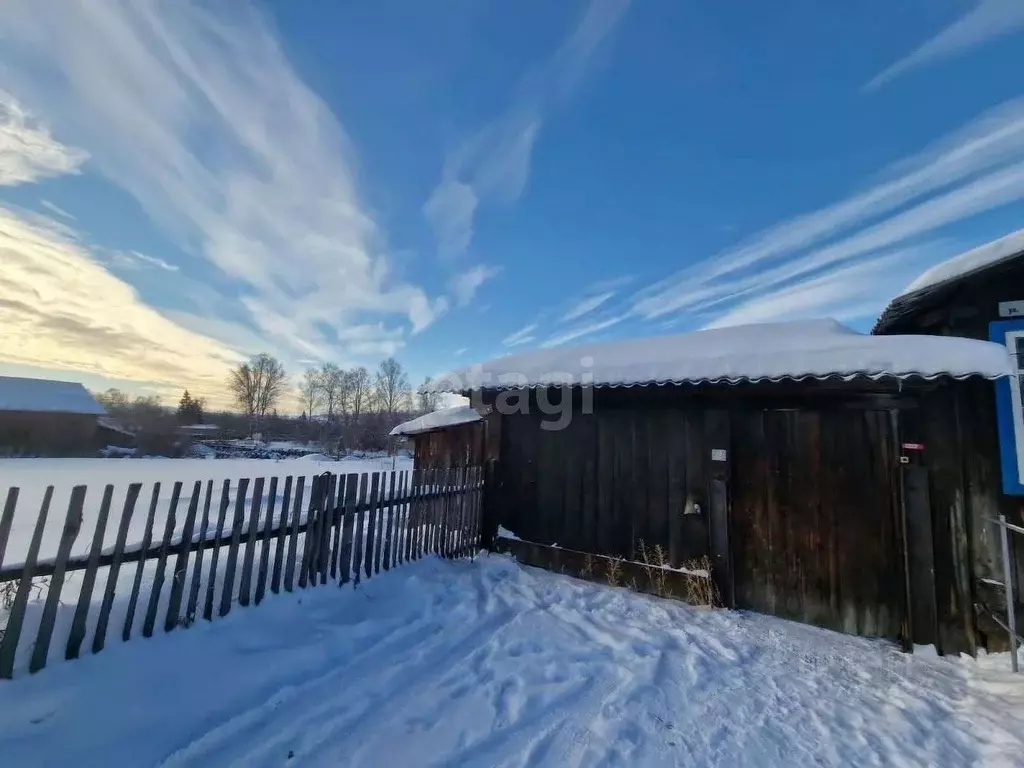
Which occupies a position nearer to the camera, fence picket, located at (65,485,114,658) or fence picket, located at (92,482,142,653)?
fence picket, located at (65,485,114,658)

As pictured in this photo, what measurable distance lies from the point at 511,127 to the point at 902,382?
7.43 meters

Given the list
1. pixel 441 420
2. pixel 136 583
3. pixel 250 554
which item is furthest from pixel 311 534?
pixel 441 420

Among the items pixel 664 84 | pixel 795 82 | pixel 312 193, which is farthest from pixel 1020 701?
pixel 312 193

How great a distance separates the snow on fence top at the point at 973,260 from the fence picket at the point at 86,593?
23.5ft

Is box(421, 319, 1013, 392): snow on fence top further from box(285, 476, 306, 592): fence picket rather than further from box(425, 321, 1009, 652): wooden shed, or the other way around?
box(285, 476, 306, 592): fence picket

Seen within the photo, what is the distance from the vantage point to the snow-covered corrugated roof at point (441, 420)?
410 inches

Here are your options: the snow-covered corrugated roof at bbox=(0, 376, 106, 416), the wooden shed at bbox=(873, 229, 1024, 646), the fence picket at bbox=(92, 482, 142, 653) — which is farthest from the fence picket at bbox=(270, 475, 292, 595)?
the snow-covered corrugated roof at bbox=(0, 376, 106, 416)

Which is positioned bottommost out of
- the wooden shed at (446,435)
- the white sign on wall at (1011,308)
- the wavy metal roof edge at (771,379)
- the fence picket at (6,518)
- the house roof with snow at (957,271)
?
the fence picket at (6,518)

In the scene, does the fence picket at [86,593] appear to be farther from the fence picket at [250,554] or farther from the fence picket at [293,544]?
the fence picket at [293,544]

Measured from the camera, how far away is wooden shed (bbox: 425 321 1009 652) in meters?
3.99

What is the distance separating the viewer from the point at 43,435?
107 feet

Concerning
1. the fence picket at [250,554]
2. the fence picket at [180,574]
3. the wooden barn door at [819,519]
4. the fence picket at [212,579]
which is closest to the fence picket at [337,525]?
the fence picket at [250,554]

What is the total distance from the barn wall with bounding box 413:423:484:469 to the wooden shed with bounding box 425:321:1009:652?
3326 millimetres

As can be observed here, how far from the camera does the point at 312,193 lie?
8023 millimetres
